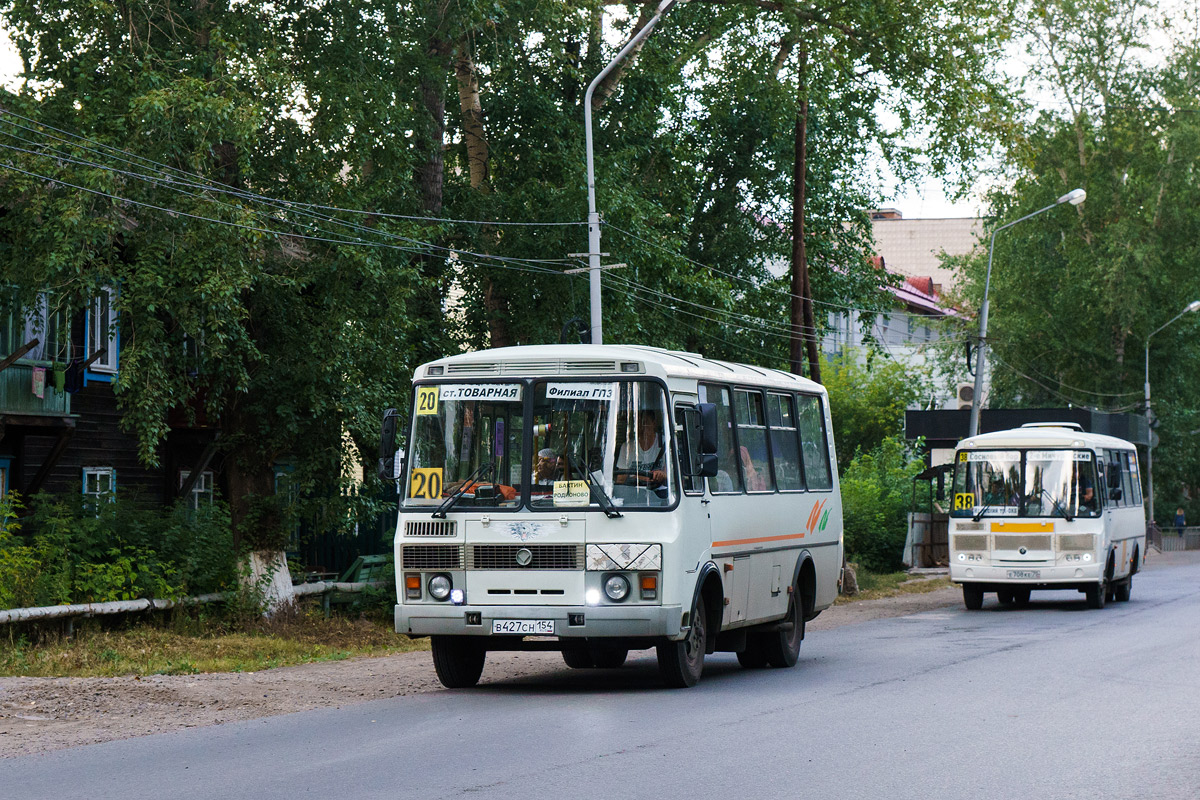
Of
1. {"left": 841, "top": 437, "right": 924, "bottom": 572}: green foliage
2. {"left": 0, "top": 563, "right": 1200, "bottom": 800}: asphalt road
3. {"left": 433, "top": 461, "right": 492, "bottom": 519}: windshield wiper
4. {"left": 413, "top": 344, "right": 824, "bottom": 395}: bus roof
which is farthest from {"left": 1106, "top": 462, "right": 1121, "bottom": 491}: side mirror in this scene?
{"left": 433, "top": 461, "right": 492, "bottom": 519}: windshield wiper

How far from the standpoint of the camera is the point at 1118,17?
5650 centimetres

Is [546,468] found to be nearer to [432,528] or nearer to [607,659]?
[432,528]

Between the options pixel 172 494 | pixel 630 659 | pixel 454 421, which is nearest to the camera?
pixel 454 421

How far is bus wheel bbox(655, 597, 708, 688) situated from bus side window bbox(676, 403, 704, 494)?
100 cm

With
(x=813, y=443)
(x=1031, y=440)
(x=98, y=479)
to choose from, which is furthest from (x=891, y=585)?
(x=98, y=479)

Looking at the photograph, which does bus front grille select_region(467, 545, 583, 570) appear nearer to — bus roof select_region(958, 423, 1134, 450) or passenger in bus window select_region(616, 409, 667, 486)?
passenger in bus window select_region(616, 409, 667, 486)

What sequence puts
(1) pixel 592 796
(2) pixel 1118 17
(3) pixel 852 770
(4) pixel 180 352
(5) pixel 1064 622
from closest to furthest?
(1) pixel 592 796 → (3) pixel 852 770 → (4) pixel 180 352 → (5) pixel 1064 622 → (2) pixel 1118 17

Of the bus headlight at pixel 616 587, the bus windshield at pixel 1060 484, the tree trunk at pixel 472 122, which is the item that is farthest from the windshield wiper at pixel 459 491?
the tree trunk at pixel 472 122

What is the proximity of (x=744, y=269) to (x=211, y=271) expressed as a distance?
21.7 m

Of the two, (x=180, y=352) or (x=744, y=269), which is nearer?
(x=180, y=352)

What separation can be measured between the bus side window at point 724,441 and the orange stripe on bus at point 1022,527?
36.3 ft

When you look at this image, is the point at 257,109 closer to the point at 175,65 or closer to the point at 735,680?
the point at 175,65

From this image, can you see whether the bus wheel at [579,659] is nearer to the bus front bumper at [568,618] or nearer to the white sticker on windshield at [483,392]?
the bus front bumper at [568,618]

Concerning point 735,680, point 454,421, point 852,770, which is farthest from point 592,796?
point 735,680
